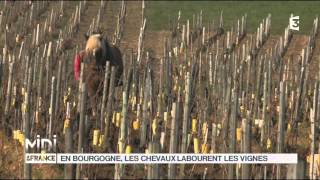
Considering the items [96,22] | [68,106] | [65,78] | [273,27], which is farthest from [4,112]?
[273,27]

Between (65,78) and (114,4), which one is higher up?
(114,4)

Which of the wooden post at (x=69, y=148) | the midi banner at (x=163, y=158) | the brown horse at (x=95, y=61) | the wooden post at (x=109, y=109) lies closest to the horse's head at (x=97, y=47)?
the brown horse at (x=95, y=61)

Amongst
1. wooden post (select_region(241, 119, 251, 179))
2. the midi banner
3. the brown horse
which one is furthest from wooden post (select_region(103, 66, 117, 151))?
wooden post (select_region(241, 119, 251, 179))

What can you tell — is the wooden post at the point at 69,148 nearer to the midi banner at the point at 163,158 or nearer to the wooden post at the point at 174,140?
the midi banner at the point at 163,158

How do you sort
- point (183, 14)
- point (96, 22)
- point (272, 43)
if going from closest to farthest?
point (272, 43) < point (96, 22) < point (183, 14)

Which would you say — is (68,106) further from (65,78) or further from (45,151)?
(65,78)

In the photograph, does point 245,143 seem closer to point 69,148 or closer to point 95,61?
point 69,148

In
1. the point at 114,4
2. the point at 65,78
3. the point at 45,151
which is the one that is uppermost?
the point at 114,4

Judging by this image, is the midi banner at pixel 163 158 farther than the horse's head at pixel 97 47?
No
